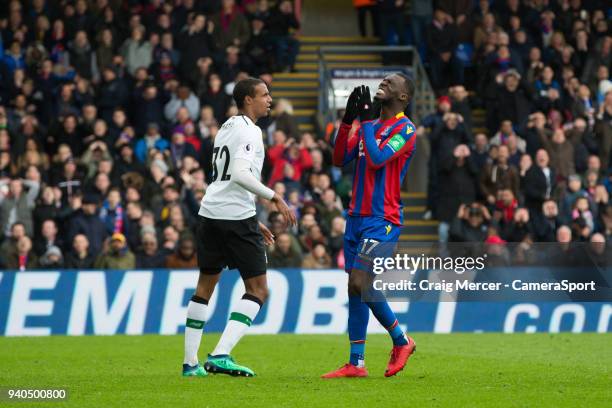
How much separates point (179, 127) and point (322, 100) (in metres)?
3.70

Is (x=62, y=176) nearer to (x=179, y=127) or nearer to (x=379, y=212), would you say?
(x=179, y=127)

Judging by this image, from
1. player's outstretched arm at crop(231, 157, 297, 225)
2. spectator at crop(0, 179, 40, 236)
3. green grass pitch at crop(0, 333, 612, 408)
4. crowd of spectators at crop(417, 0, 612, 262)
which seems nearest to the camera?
green grass pitch at crop(0, 333, 612, 408)

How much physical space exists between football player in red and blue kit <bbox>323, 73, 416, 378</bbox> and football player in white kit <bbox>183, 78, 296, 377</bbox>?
0.71 metres

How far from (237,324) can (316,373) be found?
3.54ft

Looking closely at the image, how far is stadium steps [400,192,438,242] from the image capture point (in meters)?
23.1

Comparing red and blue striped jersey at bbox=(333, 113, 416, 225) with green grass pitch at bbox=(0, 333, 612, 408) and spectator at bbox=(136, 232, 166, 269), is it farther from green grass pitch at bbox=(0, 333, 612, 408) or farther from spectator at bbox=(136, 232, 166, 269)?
spectator at bbox=(136, 232, 166, 269)

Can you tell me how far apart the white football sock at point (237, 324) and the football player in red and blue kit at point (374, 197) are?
77 cm

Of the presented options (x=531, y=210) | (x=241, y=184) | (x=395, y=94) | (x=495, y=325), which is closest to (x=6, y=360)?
(x=241, y=184)

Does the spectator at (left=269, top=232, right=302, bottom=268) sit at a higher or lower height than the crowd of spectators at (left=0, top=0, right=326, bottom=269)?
lower

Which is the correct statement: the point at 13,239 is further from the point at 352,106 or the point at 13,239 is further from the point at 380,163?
the point at 380,163

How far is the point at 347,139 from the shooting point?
10.9 metres

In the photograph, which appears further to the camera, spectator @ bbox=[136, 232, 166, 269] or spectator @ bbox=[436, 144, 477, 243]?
spectator @ bbox=[436, 144, 477, 243]

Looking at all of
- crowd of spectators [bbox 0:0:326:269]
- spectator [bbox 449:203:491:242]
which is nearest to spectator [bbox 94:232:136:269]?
crowd of spectators [bbox 0:0:326:269]

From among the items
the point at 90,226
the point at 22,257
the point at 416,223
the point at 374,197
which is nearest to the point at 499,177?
the point at 416,223
